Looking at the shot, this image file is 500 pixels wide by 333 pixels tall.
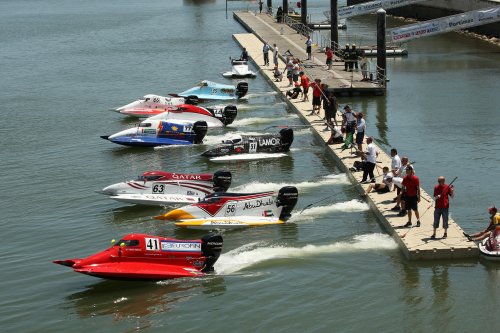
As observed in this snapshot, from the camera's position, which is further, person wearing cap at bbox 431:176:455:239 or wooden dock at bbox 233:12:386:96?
wooden dock at bbox 233:12:386:96

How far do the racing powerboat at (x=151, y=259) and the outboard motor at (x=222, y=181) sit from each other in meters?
5.82

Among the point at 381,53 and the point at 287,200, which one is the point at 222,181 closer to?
the point at 287,200

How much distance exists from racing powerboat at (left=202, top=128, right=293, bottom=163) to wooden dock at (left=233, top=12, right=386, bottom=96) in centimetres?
1202

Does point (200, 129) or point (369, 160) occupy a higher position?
point (369, 160)

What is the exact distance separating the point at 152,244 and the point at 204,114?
725 inches

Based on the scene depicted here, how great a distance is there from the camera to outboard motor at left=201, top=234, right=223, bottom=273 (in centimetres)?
2312

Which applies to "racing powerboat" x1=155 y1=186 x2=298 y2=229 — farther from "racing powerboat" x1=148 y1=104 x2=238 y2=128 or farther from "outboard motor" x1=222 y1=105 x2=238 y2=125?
"outboard motor" x1=222 y1=105 x2=238 y2=125

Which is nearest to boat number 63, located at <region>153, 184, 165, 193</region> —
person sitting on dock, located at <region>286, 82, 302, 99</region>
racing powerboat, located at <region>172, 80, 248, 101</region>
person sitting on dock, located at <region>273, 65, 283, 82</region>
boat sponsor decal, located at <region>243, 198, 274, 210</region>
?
boat sponsor decal, located at <region>243, 198, 274, 210</region>

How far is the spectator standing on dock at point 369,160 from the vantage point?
28250mm

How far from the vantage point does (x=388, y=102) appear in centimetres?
4659

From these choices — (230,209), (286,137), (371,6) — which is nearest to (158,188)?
(230,209)

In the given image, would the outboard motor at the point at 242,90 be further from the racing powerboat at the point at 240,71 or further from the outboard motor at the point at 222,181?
the outboard motor at the point at 222,181

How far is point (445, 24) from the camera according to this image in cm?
6475

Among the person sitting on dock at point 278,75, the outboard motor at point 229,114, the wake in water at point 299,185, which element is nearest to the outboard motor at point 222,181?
the wake in water at point 299,185
